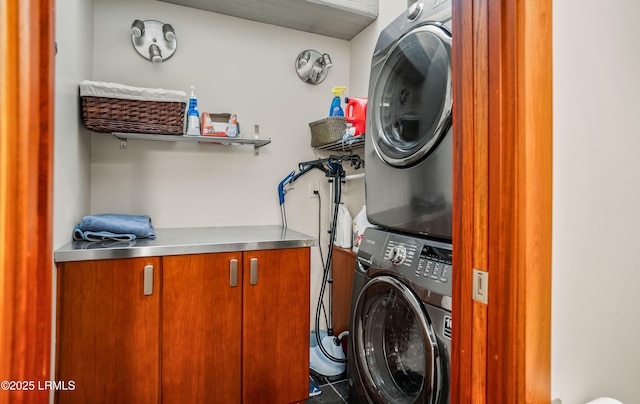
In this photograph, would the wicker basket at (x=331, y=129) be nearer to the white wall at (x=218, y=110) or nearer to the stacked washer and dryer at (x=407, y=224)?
the white wall at (x=218, y=110)

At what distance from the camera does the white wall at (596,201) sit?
2.37 ft

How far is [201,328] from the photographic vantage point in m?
1.50

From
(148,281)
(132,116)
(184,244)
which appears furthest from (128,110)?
(148,281)

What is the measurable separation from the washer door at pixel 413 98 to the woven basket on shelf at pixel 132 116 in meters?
1.07

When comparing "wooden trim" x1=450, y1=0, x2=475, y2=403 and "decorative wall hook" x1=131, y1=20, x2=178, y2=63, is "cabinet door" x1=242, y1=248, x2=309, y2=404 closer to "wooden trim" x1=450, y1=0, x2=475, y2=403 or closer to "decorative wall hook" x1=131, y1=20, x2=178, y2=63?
"wooden trim" x1=450, y1=0, x2=475, y2=403

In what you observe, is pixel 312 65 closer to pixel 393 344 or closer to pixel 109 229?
pixel 109 229

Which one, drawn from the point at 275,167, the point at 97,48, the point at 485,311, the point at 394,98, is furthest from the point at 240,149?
the point at 485,311

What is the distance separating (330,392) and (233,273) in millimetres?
1000

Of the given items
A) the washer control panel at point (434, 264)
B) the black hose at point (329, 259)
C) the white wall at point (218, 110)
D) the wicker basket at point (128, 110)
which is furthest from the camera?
the black hose at point (329, 259)

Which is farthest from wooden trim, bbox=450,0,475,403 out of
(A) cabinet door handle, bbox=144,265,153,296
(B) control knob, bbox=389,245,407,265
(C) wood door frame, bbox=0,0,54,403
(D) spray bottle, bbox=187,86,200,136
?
(D) spray bottle, bbox=187,86,200,136

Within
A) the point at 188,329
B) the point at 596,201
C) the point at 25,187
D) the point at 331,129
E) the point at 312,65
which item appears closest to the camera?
the point at 25,187

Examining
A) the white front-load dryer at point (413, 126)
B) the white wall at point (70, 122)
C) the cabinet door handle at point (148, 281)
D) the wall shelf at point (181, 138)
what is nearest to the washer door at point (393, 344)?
the white front-load dryer at point (413, 126)

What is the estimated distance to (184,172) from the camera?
208cm

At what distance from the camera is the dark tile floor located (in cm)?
A: 182
